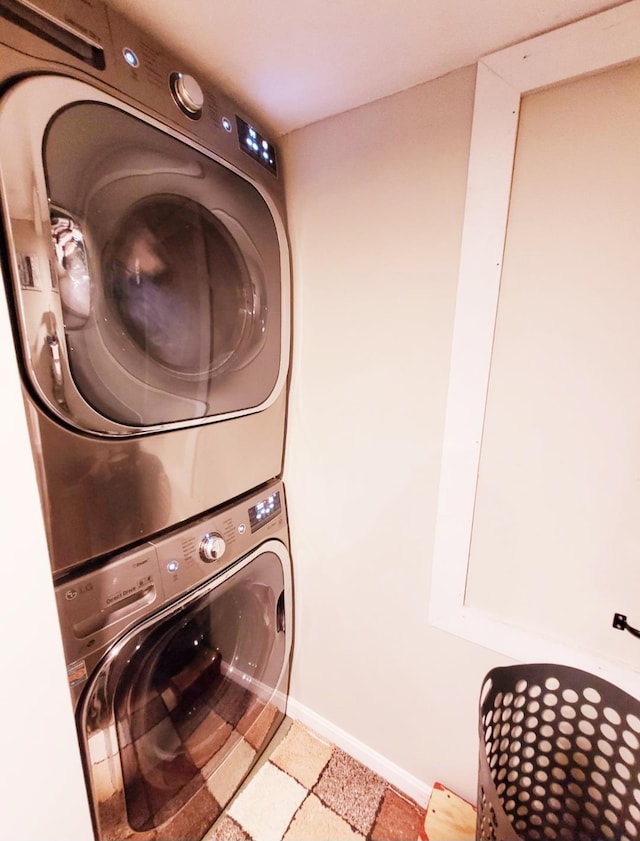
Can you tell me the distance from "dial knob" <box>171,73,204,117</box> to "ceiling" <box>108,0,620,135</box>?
0.07 m

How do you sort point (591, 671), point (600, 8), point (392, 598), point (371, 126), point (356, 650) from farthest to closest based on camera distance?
1. point (356, 650)
2. point (392, 598)
3. point (371, 126)
4. point (591, 671)
5. point (600, 8)

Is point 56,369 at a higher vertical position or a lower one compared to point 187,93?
lower

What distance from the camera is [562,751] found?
2.63ft

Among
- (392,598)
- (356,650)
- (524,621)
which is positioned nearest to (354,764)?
(356,650)

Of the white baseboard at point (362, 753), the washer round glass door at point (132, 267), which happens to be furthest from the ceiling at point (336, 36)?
the white baseboard at point (362, 753)

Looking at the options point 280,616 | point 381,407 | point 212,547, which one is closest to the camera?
point 212,547

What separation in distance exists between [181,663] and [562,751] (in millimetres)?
892

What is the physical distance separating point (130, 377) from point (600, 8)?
3.57ft

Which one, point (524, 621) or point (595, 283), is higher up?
point (595, 283)

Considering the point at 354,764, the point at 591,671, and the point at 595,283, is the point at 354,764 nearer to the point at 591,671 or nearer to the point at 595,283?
the point at 591,671

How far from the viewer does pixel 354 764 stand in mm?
1229

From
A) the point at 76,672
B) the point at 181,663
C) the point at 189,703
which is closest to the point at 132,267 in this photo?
the point at 76,672

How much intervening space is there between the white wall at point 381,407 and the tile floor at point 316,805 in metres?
0.10

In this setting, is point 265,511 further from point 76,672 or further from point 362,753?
point 362,753
